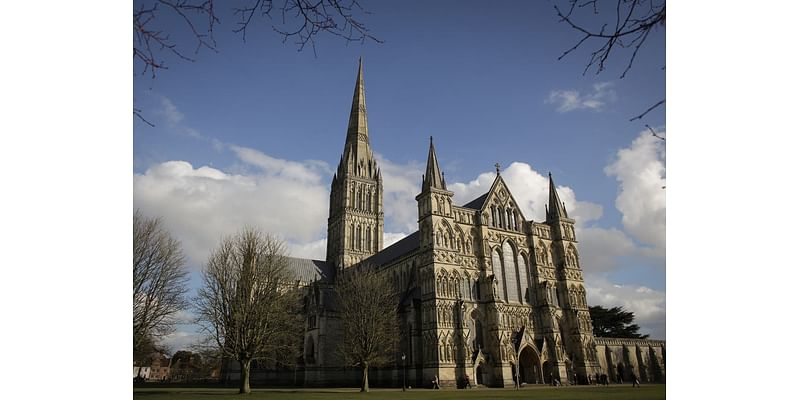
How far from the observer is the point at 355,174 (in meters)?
45.2

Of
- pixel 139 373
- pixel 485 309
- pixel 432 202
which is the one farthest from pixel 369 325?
pixel 139 373

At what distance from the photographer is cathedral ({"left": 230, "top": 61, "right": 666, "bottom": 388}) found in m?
22.8

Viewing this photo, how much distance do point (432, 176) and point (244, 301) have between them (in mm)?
12815

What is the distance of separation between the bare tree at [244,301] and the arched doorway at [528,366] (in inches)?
509

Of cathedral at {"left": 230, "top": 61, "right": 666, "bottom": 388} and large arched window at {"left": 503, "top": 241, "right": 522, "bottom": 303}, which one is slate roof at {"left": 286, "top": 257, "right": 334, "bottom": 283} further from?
large arched window at {"left": 503, "top": 241, "right": 522, "bottom": 303}

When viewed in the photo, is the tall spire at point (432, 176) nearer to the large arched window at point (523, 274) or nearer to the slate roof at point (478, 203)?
the slate roof at point (478, 203)

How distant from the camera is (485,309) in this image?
2433 cm

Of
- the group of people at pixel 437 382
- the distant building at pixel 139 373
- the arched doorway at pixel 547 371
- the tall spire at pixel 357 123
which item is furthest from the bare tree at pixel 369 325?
the tall spire at pixel 357 123

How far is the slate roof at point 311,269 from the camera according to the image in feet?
133
